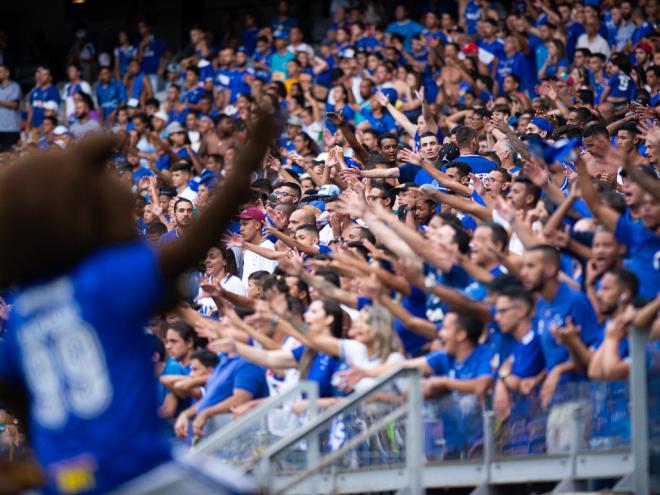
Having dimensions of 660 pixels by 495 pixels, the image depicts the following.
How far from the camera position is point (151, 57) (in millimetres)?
19641

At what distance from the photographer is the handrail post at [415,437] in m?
5.57

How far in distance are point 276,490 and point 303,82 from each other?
37.5 ft

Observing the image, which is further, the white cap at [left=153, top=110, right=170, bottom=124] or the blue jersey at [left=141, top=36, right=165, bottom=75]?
the blue jersey at [left=141, top=36, right=165, bottom=75]

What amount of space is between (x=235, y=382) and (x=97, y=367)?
3.70 meters

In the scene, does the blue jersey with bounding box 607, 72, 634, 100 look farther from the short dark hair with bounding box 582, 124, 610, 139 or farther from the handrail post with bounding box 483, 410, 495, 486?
the handrail post with bounding box 483, 410, 495, 486

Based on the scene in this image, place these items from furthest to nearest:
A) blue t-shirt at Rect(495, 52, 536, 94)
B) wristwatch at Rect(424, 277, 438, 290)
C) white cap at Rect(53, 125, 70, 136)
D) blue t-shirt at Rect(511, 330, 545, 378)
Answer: white cap at Rect(53, 125, 70, 136), blue t-shirt at Rect(495, 52, 536, 94), wristwatch at Rect(424, 277, 438, 290), blue t-shirt at Rect(511, 330, 545, 378)

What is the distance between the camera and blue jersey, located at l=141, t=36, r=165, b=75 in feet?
64.3

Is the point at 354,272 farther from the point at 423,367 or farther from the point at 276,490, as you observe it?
the point at 276,490

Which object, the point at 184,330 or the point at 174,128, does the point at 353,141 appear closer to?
the point at 184,330

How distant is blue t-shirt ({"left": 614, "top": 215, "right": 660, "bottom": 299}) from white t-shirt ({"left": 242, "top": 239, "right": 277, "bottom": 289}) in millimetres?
3747

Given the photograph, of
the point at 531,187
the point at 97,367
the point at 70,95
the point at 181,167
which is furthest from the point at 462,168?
the point at 70,95

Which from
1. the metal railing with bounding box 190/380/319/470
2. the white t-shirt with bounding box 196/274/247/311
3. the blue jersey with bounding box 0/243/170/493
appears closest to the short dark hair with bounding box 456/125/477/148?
the white t-shirt with bounding box 196/274/247/311

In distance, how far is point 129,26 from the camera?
828 inches

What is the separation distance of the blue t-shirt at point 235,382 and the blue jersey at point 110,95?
41.3 ft
